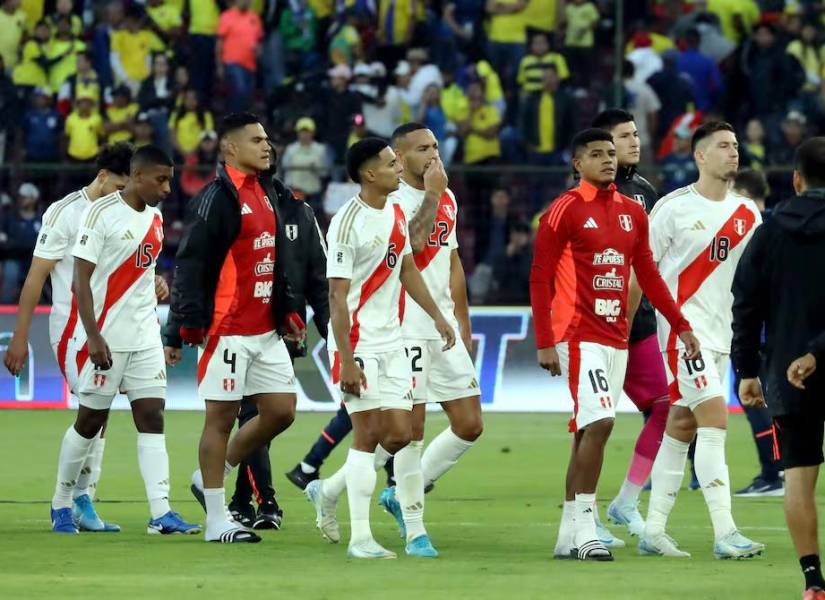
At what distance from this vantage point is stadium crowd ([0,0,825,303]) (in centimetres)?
2003

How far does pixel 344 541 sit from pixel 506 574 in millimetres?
1573

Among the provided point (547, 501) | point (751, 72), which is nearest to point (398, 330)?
point (547, 501)

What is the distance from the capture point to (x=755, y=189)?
41.1ft

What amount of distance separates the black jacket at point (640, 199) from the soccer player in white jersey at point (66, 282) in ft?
9.41

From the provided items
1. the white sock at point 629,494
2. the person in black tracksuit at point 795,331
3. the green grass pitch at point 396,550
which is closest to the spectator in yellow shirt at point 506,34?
the green grass pitch at point 396,550

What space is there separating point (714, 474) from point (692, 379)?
51 cm

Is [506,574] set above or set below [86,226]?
below

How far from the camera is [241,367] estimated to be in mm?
9391

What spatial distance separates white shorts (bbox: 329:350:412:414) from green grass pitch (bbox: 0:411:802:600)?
782 mm

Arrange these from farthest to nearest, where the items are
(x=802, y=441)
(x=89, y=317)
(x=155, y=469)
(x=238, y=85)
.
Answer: (x=238, y=85) < (x=155, y=469) < (x=89, y=317) < (x=802, y=441)

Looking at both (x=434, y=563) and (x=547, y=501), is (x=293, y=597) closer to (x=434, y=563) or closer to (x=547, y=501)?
(x=434, y=563)

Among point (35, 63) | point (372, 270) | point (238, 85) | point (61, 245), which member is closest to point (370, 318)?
point (372, 270)

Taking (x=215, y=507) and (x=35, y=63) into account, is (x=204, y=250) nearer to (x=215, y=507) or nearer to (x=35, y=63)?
(x=215, y=507)

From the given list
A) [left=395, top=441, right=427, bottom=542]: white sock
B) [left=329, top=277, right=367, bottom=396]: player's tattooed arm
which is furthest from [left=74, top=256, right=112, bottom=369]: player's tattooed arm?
[left=395, top=441, right=427, bottom=542]: white sock
